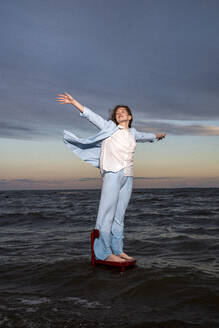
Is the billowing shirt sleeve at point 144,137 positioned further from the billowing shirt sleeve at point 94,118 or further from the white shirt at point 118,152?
the billowing shirt sleeve at point 94,118

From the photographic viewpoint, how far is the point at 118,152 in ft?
→ 14.1

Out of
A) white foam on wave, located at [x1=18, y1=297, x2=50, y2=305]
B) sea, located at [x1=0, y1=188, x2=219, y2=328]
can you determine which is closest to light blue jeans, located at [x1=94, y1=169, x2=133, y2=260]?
sea, located at [x1=0, y1=188, x2=219, y2=328]

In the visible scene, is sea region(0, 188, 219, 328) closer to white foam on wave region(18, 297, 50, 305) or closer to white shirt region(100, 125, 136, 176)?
white foam on wave region(18, 297, 50, 305)

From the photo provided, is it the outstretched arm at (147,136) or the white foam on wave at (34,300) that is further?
the outstretched arm at (147,136)

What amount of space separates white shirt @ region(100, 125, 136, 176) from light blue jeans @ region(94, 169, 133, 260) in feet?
0.29

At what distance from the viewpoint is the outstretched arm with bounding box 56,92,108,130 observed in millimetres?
4125

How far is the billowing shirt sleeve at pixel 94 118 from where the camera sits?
4.20 m

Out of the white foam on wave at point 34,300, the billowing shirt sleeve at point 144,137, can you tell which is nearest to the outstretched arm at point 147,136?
the billowing shirt sleeve at point 144,137

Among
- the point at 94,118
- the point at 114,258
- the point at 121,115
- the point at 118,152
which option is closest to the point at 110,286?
the point at 114,258

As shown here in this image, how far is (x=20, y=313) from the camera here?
290 centimetres

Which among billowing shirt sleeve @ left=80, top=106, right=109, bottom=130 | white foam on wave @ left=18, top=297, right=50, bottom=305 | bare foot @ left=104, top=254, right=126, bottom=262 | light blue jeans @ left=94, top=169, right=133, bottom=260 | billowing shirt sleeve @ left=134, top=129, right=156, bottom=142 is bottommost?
white foam on wave @ left=18, top=297, right=50, bottom=305

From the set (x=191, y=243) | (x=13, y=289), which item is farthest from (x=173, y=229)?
(x=13, y=289)

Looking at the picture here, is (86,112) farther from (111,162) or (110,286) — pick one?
(110,286)

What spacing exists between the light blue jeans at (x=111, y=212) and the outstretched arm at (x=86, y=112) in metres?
A: 0.73
